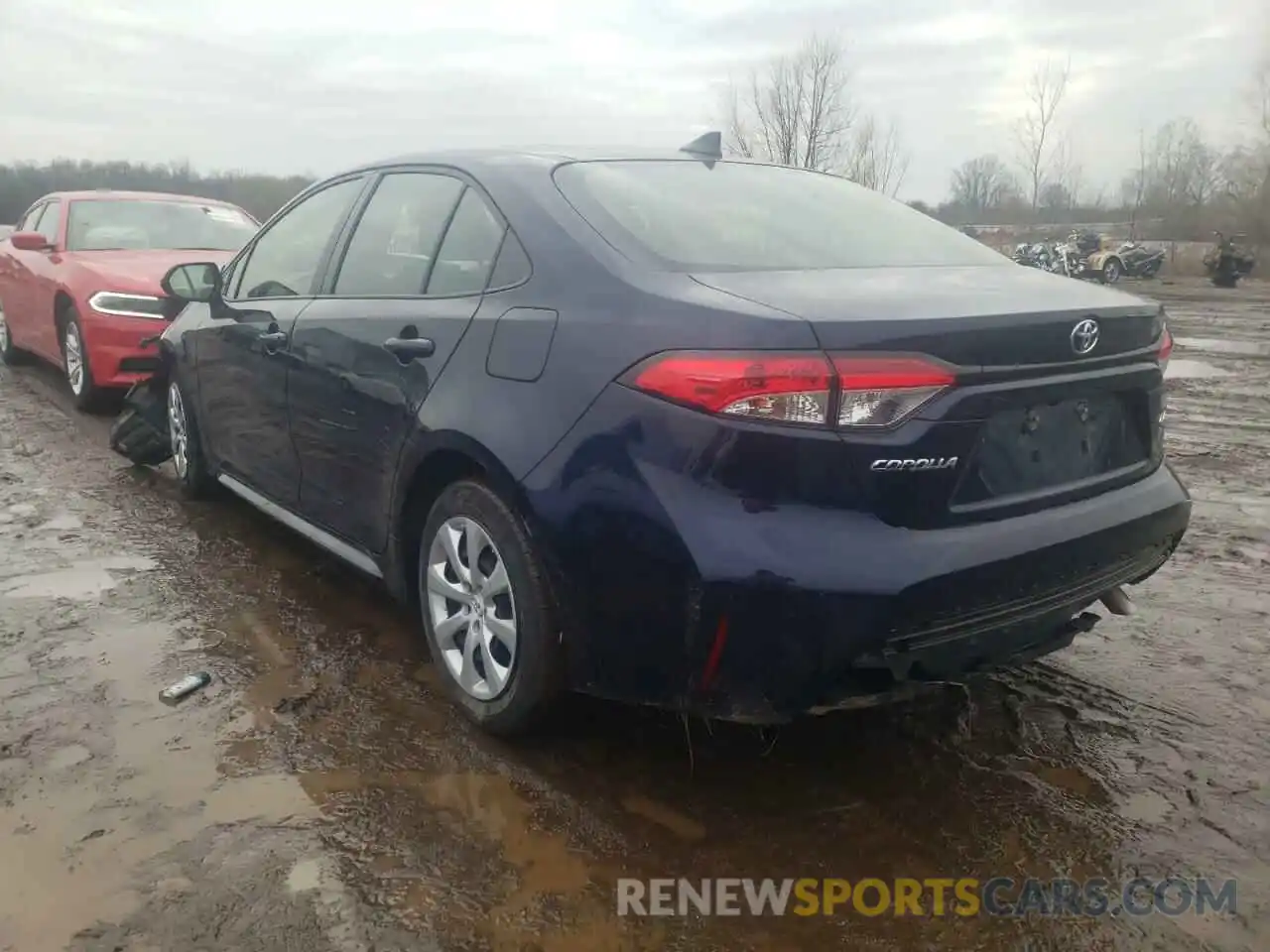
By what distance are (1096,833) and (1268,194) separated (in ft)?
130

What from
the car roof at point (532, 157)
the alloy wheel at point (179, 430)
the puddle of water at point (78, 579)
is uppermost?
the car roof at point (532, 157)

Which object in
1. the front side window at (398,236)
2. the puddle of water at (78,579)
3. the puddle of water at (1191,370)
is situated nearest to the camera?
the front side window at (398,236)

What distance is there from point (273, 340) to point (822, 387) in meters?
2.46

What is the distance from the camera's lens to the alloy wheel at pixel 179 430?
200 inches

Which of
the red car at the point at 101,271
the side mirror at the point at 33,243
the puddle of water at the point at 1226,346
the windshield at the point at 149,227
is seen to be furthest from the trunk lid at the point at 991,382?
the puddle of water at the point at 1226,346

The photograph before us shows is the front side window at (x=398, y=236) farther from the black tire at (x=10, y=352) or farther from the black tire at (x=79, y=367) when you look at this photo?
A: the black tire at (x=10, y=352)

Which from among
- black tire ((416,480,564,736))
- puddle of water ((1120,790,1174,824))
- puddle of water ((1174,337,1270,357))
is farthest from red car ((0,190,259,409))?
puddle of water ((1174,337,1270,357))

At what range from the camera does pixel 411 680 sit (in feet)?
11.0

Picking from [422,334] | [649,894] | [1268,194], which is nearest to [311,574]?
[422,334]

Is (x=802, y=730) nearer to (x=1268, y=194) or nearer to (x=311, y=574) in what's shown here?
(x=311, y=574)

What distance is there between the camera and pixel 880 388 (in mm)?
2211

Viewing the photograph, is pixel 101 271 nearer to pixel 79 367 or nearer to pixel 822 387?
pixel 79 367

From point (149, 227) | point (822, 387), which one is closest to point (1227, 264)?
point (149, 227)

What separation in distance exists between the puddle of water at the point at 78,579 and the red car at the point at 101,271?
2.97 metres
